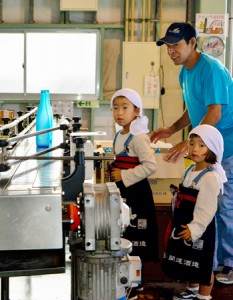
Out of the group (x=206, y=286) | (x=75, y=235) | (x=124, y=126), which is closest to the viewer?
(x=75, y=235)

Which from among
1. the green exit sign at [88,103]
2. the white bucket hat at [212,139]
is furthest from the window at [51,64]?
the white bucket hat at [212,139]

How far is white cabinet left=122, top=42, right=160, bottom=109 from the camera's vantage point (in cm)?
557

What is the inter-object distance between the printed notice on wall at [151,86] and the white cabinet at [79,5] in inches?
36.4

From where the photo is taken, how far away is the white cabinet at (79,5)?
5527 millimetres

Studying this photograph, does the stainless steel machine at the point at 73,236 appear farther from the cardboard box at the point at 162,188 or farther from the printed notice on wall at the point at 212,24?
the printed notice on wall at the point at 212,24

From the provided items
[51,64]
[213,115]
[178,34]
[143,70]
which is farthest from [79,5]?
[213,115]

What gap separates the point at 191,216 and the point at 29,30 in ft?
11.9

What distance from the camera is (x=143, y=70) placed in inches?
222

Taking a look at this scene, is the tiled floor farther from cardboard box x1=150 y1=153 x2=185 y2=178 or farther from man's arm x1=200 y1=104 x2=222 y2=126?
cardboard box x1=150 y1=153 x2=185 y2=178

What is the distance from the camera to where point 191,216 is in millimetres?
2717

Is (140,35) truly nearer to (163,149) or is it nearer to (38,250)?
(163,149)

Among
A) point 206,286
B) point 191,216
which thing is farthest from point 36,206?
point 206,286

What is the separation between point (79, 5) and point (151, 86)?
3.70 feet

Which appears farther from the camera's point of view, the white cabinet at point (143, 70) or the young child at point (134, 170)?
the white cabinet at point (143, 70)
